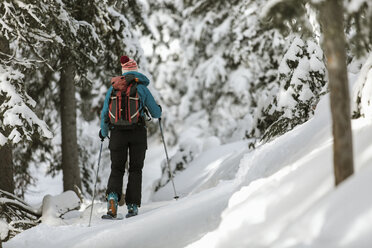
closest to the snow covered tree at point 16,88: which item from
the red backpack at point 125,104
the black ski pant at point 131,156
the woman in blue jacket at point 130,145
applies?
the woman in blue jacket at point 130,145

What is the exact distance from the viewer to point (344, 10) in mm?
3137

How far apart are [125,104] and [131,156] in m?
0.77

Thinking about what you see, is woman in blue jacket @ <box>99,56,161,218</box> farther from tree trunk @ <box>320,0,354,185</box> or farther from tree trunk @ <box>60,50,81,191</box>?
tree trunk @ <box>60,50,81,191</box>

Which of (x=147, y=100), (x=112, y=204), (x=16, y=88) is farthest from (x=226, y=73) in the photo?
(x=112, y=204)

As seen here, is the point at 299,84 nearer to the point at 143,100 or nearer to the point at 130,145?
the point at 143,100

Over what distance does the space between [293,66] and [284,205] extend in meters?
4.94

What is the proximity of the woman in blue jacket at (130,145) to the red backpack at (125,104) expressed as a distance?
81 millimetres

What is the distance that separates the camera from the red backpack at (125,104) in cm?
630

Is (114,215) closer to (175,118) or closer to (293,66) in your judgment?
(293,66)

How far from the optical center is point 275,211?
3365mm

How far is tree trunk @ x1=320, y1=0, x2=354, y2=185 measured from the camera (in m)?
2.96

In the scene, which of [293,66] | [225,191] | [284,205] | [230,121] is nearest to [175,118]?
[230,121]

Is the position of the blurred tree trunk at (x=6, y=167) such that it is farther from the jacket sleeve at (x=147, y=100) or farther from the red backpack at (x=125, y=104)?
the jacket sleeve at (x=147, y=100)

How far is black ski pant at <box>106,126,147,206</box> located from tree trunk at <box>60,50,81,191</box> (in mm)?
4119
